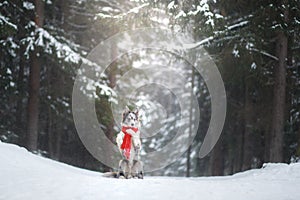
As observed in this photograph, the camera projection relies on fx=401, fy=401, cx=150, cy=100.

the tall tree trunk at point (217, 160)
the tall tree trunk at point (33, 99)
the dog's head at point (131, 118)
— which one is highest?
the tall tree trunk at point (33, 99)

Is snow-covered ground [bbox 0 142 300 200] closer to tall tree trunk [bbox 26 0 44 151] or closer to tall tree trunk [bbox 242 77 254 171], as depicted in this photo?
tall tree trunk [bbox 26 0 44 151]

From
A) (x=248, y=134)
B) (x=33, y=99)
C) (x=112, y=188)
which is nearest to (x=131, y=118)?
(x=112, y=188)

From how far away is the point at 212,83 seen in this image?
22.0 m

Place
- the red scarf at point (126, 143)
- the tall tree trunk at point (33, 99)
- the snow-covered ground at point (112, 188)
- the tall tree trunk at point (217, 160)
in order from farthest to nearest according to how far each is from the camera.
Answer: the tall tree trunk at point (217, 160)
the tall tree trunk at point (33, 99)
the red scarf at point (126, 143)
the snow-covered ground at point (112, 188)

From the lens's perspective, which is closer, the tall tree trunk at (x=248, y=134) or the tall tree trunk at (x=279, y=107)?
the tall tree trunk at (x=279, y=107)

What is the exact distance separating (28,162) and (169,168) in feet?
113

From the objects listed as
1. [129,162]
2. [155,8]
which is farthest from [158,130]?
[129,162]

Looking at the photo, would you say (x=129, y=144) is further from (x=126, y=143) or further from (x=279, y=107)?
(x=279, y=107)

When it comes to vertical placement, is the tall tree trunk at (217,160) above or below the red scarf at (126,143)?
below

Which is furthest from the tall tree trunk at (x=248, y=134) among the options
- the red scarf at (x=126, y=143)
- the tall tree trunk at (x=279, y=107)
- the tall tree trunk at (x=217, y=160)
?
the red scarf at (x=126, y=143)

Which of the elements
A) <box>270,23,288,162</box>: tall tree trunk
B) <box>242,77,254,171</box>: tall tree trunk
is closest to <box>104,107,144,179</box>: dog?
<box>270,23,288,162</box>: tall tree trunk

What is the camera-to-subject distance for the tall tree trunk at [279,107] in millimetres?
15680

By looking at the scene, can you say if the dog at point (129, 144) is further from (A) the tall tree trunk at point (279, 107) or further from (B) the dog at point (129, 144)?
(A) the tall tree trunk at point (279, 107)

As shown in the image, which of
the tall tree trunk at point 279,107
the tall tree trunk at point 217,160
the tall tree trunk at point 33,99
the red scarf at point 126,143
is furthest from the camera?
the tall tree trunk at point 217,160
